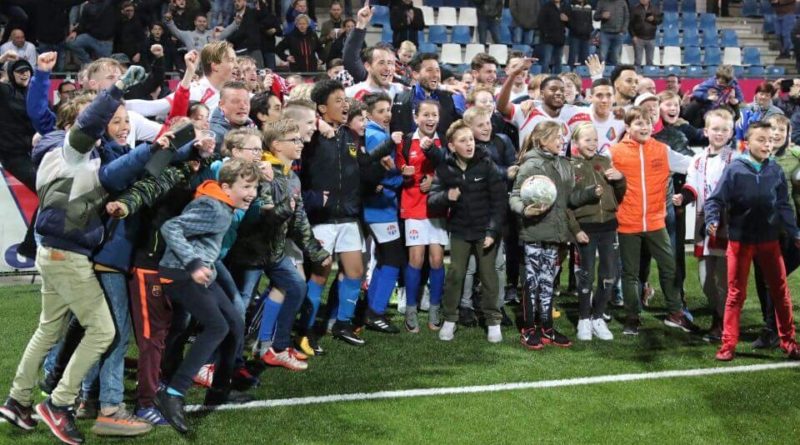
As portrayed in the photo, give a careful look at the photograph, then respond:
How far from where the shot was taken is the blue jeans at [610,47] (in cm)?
1973

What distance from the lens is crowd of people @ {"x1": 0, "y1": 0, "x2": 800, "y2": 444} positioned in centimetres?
568

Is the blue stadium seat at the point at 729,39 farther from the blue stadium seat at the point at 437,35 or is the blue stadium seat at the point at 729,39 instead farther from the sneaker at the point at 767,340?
the sneaker at the point at 767,340

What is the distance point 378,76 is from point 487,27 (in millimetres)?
11462

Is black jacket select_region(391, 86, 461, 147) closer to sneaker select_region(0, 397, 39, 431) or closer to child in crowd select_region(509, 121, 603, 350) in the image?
child in crowd select_region(509, 121, 603, 350)

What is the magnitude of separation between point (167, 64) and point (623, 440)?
11648 mm

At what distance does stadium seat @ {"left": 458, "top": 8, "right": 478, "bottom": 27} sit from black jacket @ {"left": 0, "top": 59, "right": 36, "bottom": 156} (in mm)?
11398

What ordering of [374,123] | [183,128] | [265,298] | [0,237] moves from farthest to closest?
1. [0,237]
2. [374,123]
3. [265,298]
4. [183,128]

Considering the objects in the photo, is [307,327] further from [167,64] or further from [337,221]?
[167,64]

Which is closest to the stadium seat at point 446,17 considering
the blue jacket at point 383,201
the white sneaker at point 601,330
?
the blue jacket at point 383,201

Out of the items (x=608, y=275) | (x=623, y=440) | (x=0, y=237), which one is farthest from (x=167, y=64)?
(x=623, y=440)

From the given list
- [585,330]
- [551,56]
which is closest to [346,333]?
[585,330]

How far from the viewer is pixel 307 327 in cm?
775

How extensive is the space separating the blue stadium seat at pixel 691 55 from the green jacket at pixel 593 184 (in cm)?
1475

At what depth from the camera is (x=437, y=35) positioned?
19.9 meters
